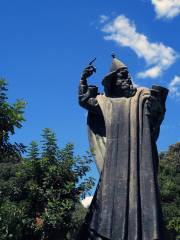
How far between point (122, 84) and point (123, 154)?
1496 millimetres

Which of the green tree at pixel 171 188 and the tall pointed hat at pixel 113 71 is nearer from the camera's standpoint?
the tall pointed hat at pixel 113 71

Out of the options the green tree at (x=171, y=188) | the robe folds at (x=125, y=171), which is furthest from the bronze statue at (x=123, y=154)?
the green tree at (x=171, y=188)

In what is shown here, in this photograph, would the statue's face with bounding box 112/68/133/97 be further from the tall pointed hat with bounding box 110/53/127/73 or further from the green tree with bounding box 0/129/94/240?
the green tree with bounding box 0/129/94/240

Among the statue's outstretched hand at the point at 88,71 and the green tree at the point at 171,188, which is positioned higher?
the green tree at the point at 171,188

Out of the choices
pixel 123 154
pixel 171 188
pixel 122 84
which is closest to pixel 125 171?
pixel 123 154

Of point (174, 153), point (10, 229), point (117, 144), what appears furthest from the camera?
point (174, 153)

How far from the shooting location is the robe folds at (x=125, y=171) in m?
9.35

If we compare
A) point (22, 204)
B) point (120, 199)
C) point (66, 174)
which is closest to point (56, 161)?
point (66, 174)

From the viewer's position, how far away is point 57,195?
53.1ft

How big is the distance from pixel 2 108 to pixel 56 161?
6438 mm

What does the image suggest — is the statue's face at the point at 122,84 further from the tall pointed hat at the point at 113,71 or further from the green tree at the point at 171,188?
the green tree at the point at 171,188

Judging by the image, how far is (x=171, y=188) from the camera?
127ft

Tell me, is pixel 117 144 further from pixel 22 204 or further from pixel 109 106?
pixel 22 204

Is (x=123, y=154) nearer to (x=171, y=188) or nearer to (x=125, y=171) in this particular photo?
(x=125, y=171)
